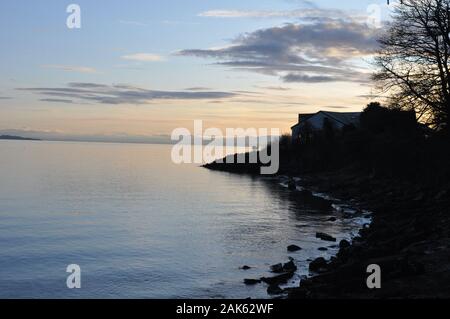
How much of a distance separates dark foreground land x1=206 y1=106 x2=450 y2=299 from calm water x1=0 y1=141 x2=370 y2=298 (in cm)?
302

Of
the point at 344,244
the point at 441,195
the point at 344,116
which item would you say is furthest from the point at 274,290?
the point at 344,116

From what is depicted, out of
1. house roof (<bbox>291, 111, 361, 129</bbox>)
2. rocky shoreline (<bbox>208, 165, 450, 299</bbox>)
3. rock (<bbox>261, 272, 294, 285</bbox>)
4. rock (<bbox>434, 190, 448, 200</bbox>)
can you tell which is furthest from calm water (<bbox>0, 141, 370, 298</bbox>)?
house roof (<bbox>291, 111, 361, 129</bbox>)

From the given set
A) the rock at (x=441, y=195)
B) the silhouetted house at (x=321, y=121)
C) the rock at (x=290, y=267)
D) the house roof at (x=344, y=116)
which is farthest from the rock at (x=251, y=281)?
the house roof at (x=344, y=116)

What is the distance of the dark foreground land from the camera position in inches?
717

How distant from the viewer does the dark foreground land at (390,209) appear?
18203 mm

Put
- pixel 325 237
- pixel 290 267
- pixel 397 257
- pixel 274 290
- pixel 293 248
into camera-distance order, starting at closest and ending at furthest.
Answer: pixel 274 290
pixel 397 257
pixel 290 267
pixel 293 248
pixel 325 237

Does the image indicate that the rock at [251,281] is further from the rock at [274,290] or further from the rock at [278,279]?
the rock at [274,290]

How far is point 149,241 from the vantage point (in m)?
34.8

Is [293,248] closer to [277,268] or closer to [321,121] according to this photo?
[277,268]

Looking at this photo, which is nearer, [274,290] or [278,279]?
[274,290]

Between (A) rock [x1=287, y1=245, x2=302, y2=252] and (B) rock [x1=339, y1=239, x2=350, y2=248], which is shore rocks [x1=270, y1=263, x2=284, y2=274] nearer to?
(A) rock [x1=287, y1=245, x2=302, y2=252]

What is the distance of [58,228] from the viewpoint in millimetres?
39344

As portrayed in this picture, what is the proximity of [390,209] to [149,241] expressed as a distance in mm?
21668

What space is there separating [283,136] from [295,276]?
12201cm
